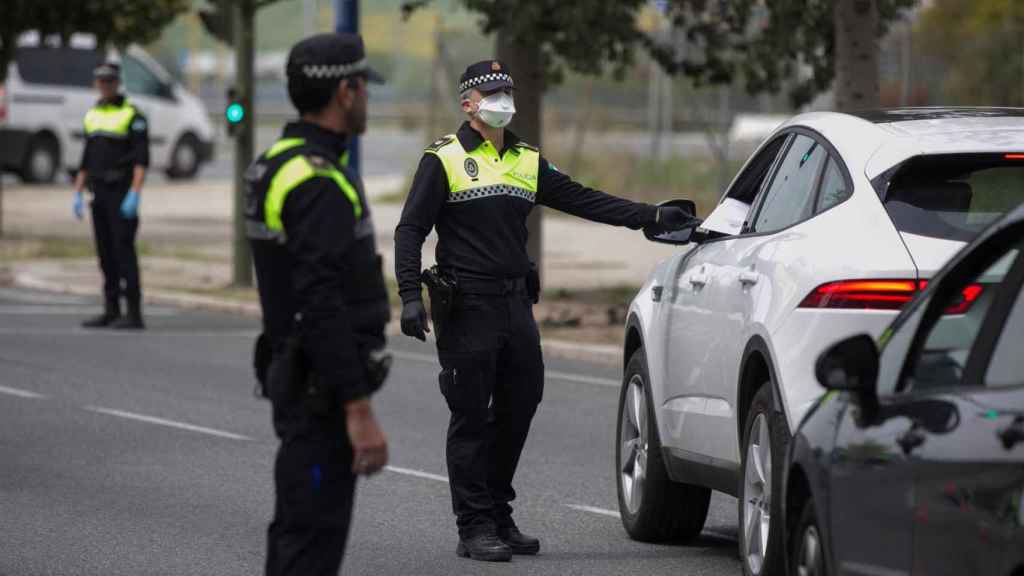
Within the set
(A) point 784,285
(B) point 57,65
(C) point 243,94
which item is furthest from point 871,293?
(B) point 57,65

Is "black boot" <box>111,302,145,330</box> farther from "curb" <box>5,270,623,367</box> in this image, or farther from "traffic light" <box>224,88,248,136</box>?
"traffic light" <box>224,88,248,136</box>

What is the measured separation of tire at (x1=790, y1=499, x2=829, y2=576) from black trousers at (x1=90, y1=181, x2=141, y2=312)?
1092cm

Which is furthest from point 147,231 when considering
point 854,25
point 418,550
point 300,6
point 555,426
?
point 300,6

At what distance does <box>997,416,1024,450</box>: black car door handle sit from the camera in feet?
13.7

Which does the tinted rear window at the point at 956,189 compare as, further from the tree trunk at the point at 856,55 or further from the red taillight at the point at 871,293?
the tree trunk at the point at 856,55

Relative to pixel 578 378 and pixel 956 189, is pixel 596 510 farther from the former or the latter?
pixel 578 378

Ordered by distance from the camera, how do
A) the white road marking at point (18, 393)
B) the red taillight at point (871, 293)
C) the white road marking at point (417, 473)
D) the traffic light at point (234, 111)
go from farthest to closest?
Result: the traffic light at point (234, 111)
the white road marking at point (18, 393)
the white road marking at point (417, 473)
the red taillight at point (871, 293)

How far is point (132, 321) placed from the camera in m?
16.3

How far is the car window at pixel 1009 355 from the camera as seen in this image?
14.8ft

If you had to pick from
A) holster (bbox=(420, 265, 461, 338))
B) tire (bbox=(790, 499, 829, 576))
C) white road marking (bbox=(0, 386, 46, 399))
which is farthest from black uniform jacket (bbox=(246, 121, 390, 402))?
white road marking (bbox=(0, 386, 46, 399))

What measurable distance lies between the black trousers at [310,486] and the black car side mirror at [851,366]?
1181 millimetres

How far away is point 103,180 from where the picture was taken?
52.1 feet

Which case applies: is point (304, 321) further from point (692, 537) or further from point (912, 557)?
point (692, 537)

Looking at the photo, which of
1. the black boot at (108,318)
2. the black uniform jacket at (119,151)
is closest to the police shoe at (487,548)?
the black uniform jacket at (119,151)
